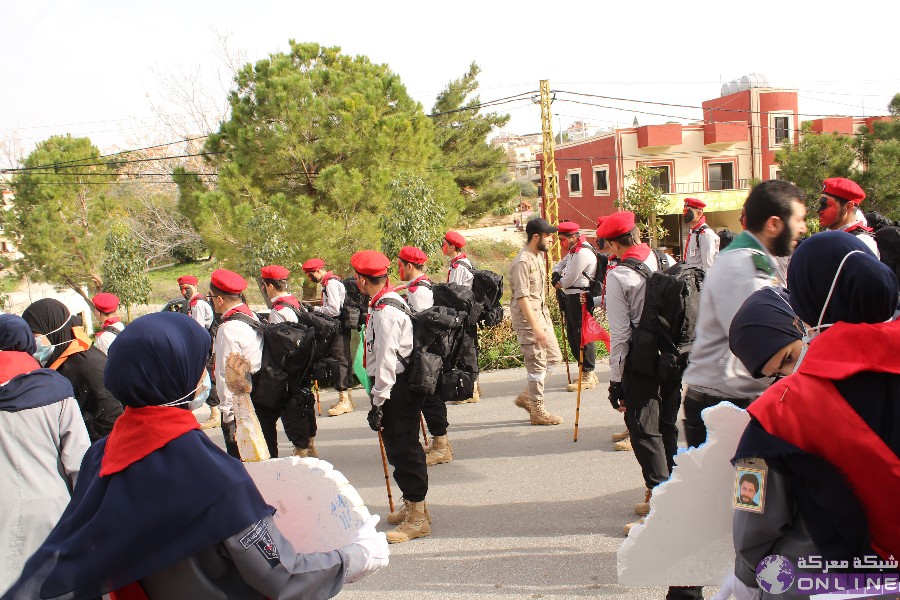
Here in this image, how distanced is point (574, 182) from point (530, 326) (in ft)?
109

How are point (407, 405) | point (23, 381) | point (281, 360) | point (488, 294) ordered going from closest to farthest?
point (23, 381), point (407, 405), point (281, 360), point (488, 294)

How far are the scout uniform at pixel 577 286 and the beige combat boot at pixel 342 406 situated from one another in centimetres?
280

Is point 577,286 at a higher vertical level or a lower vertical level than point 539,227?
lower

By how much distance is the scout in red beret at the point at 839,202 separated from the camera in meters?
6.13

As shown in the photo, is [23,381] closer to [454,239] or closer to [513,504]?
[513,504]

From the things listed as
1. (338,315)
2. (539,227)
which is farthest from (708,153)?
(539,227)

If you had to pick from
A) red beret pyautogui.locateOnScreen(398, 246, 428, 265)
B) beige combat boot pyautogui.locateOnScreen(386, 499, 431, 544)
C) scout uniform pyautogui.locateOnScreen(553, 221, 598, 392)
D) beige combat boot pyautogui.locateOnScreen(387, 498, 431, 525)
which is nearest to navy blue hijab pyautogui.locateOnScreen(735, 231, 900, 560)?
beige combat boot pyautogui.locateOnScreen(386, 499, 431, 544)

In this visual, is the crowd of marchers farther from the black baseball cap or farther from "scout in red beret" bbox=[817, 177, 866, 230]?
the black baseball cap

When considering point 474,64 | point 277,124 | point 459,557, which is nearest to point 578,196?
point 474,64

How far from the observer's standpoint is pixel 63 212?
77.9 ft

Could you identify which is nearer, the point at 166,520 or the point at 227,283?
the point at 166,520

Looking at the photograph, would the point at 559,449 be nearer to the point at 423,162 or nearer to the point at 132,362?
the point at 132,362

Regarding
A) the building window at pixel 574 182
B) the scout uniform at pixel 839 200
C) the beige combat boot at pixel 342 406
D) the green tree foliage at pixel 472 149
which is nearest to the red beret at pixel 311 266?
the beige combat boot at pixel 342 406

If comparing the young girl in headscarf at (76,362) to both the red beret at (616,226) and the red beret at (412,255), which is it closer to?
the red beret at (412,255)
